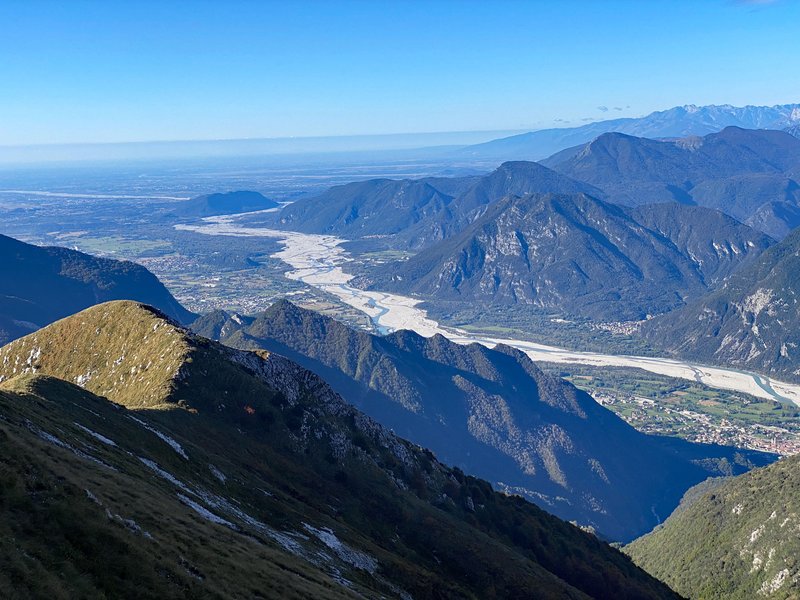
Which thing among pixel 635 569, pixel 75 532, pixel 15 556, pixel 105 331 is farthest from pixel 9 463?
pixel 635 569

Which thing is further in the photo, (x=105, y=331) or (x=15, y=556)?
(x=105, y=331)

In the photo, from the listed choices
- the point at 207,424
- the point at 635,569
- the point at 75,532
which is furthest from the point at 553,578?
the point at 75,532

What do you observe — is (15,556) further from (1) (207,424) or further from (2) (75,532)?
(1) (207,424)

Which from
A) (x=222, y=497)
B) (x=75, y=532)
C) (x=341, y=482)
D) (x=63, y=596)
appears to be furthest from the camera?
(x=341, y=482)

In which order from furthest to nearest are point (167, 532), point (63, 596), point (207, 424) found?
point (207, 424)
point (167, 532)
point (63, 596)

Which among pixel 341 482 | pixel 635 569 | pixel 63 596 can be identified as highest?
pixel 63 596

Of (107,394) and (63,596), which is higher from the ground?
(63,596)
